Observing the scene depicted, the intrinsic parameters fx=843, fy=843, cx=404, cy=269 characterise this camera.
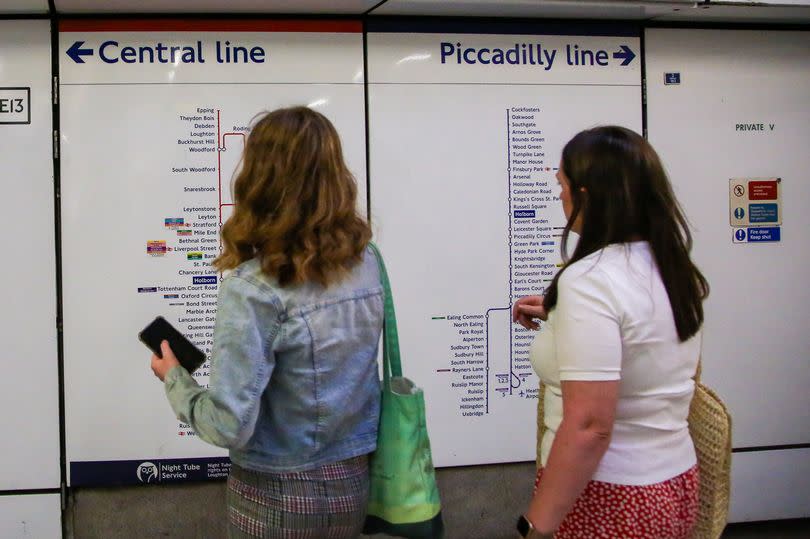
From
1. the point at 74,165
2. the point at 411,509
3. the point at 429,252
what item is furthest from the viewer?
the point at 429,252

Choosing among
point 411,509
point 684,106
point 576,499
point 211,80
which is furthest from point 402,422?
point 684,106

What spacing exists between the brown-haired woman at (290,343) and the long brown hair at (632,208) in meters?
0.52

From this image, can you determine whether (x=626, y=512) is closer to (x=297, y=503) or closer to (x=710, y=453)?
(x=710, y=453)

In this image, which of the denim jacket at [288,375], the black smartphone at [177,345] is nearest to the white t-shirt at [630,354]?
the denim jacket at [288,375]

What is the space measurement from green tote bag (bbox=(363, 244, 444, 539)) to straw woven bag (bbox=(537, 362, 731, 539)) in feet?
2.14

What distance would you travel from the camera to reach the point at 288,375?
1871 mm

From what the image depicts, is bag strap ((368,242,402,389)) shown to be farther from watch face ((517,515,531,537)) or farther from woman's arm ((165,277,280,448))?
watch face ((517,515,531,537))

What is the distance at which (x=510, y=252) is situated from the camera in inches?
157

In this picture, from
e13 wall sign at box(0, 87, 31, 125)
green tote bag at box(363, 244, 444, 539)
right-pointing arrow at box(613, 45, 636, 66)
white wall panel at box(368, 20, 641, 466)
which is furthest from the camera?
right-pointing arrow at box(613, 45, 636, 66)

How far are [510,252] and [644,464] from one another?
7.14ft

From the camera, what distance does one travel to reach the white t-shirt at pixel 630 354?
1775mm

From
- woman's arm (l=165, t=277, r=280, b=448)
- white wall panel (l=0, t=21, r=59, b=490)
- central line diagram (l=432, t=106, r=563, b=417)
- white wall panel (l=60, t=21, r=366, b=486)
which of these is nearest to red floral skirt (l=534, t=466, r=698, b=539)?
woman's arm (l=165, t=277, r=280, b=448)

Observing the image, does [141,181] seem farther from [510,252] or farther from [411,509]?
[411,509]

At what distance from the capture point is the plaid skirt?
187 cm
